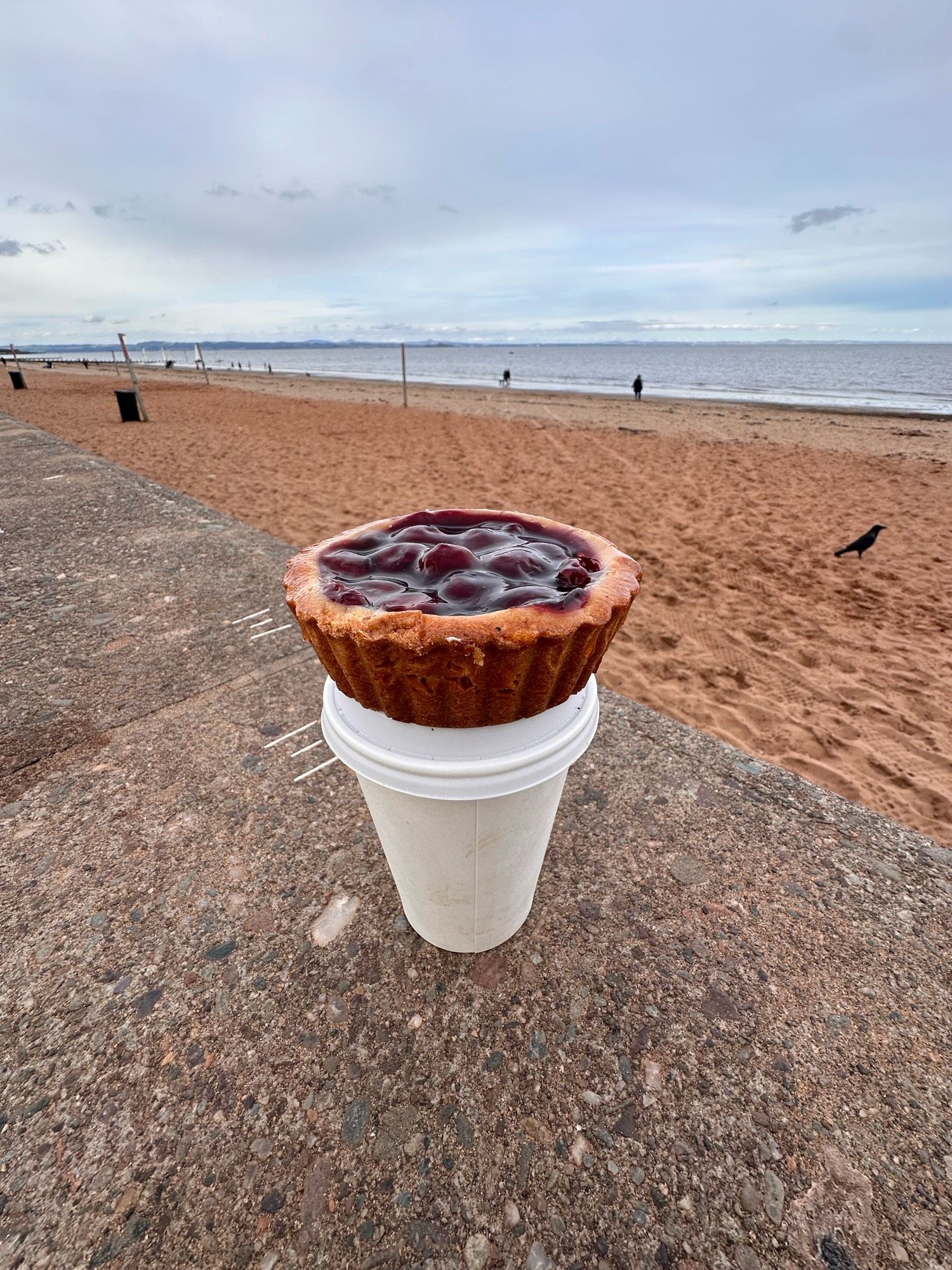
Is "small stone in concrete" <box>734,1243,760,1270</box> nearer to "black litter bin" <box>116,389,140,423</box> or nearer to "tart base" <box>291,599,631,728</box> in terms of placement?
"tart base" <box>291,599,631,728</box>

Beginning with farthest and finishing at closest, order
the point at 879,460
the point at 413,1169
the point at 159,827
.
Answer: the point at 879,460 → the point at 159,827 → the point at 413,1169

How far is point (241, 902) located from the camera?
168 centimetres

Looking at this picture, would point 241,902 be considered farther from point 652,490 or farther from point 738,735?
point 652,490

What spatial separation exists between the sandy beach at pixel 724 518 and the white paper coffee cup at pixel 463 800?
1.99 m

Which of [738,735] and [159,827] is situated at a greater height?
[159,827]

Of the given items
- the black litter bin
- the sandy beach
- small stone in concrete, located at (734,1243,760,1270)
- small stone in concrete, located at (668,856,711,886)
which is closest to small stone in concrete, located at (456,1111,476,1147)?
small stone in concrete, located at (734,1243,760,1270)

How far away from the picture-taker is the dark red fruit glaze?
1071 millimetres

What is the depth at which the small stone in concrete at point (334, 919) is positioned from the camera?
159 centimetres

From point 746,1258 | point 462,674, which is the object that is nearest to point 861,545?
point 746,1258

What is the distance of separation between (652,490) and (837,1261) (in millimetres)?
7833

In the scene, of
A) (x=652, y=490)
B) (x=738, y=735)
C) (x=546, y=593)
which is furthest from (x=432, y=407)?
(x=546, y=593)

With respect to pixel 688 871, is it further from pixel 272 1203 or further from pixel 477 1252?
pixel 272 1203

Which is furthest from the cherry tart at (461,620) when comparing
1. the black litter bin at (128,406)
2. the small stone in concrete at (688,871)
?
the black litter bin at (128,406)

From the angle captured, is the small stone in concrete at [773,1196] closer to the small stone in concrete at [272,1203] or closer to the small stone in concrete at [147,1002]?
the small stone in concrete at [272,1203]
